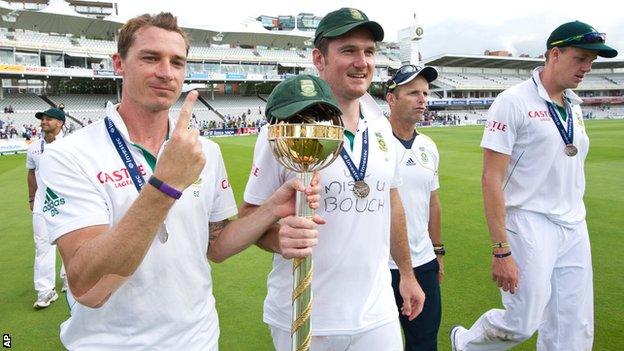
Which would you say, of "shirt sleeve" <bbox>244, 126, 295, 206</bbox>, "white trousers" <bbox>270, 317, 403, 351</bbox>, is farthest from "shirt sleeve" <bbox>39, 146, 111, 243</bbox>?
"white trousers" <bbox>270, 317, 403, 351</bbox>

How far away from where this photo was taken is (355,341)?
2.24m

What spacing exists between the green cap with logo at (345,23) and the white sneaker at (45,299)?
4260 mm

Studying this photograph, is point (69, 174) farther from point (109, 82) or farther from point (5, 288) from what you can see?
point (109, 82)

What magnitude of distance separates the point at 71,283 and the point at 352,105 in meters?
1.57

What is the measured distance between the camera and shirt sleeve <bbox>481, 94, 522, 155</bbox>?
3.19 metres

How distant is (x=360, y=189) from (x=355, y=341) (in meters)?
0.74

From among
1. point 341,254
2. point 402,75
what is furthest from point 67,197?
point 402,75

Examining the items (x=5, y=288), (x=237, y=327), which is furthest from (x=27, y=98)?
(x=237, y=327)

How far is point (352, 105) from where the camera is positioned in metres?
2.49

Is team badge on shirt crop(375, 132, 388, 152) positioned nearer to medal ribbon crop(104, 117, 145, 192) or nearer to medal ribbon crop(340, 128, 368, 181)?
medal ribbon crop(340, 128, 368, 181)

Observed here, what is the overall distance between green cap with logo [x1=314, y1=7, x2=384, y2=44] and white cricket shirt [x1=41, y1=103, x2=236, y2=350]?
0.92 metres

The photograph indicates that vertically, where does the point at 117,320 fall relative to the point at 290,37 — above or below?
below

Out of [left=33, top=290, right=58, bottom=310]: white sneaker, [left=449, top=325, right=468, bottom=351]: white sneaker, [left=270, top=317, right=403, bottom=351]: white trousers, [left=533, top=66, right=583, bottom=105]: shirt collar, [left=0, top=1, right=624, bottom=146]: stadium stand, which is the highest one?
[left=0, top=1, right=624, bottom=146]: stadium stand

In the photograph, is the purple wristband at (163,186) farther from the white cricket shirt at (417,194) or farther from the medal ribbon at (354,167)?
the white cricket shirt at (417,194)
